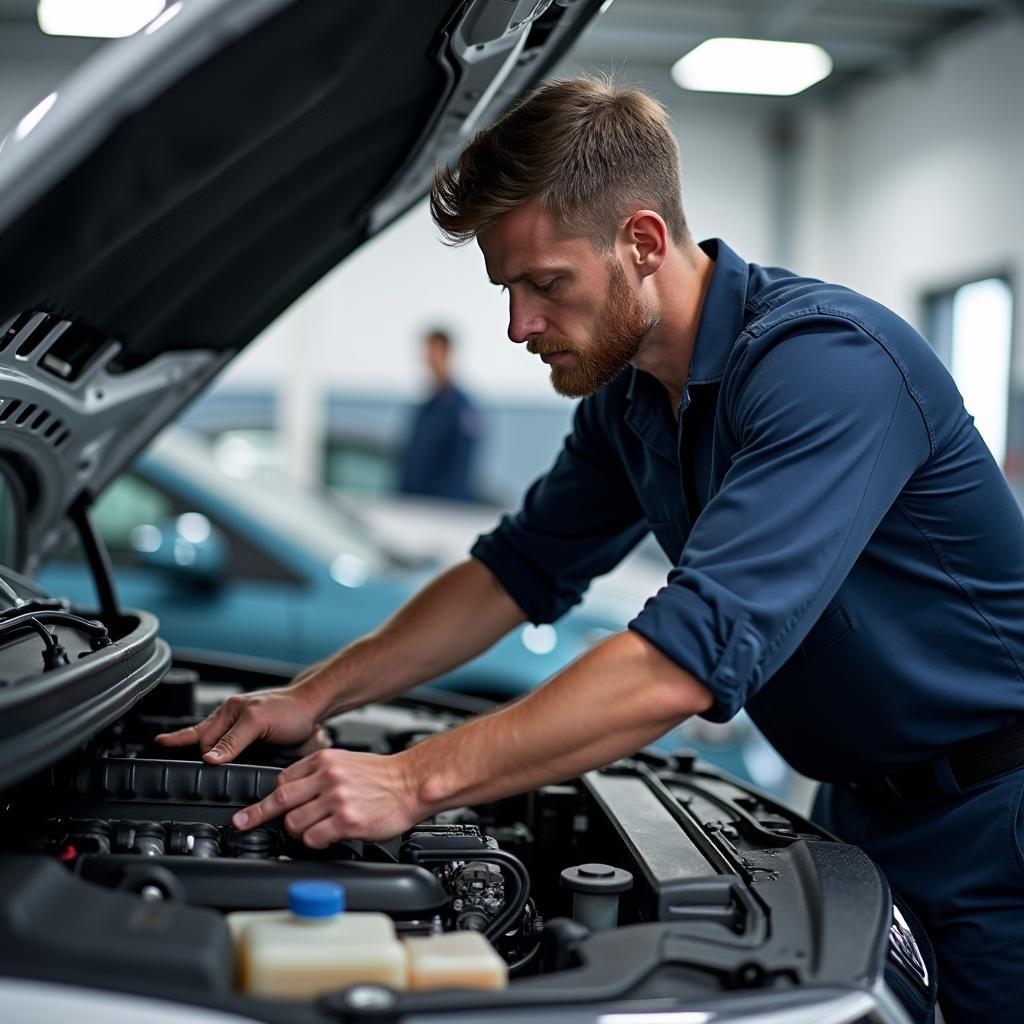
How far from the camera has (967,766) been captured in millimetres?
1607

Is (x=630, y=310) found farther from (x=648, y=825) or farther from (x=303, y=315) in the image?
(x=303, y=315)

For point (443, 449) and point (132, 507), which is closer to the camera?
point (132, 507)

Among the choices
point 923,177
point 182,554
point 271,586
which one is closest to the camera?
point 182,554

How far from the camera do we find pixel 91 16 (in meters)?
7.38

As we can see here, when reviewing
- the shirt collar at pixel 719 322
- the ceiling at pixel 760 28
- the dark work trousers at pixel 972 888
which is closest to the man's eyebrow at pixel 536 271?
the shirt collar at pixel 719 322

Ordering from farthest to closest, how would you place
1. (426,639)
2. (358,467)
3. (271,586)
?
(358,467) < (271,586) < (426,639)

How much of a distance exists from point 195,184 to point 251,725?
762 millimetres

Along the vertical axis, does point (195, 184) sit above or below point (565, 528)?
above

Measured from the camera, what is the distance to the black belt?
159cm

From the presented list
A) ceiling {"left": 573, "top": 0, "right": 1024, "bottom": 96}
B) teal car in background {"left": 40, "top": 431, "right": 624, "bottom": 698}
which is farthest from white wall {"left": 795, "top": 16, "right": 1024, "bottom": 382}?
teal car in background {"left": 40, "top": 431, "right": 624, "bottom": 698}

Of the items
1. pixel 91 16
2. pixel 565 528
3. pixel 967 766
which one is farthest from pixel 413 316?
pixel 967 766

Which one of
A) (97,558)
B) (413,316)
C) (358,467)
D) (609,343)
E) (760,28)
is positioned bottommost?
(358,467)

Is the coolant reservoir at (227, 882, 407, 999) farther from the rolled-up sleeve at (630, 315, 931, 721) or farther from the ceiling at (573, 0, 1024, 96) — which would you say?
the ceiling at (573, 0, 1024, 96)

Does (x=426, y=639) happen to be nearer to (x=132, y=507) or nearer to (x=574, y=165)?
(x=574, y=165)
